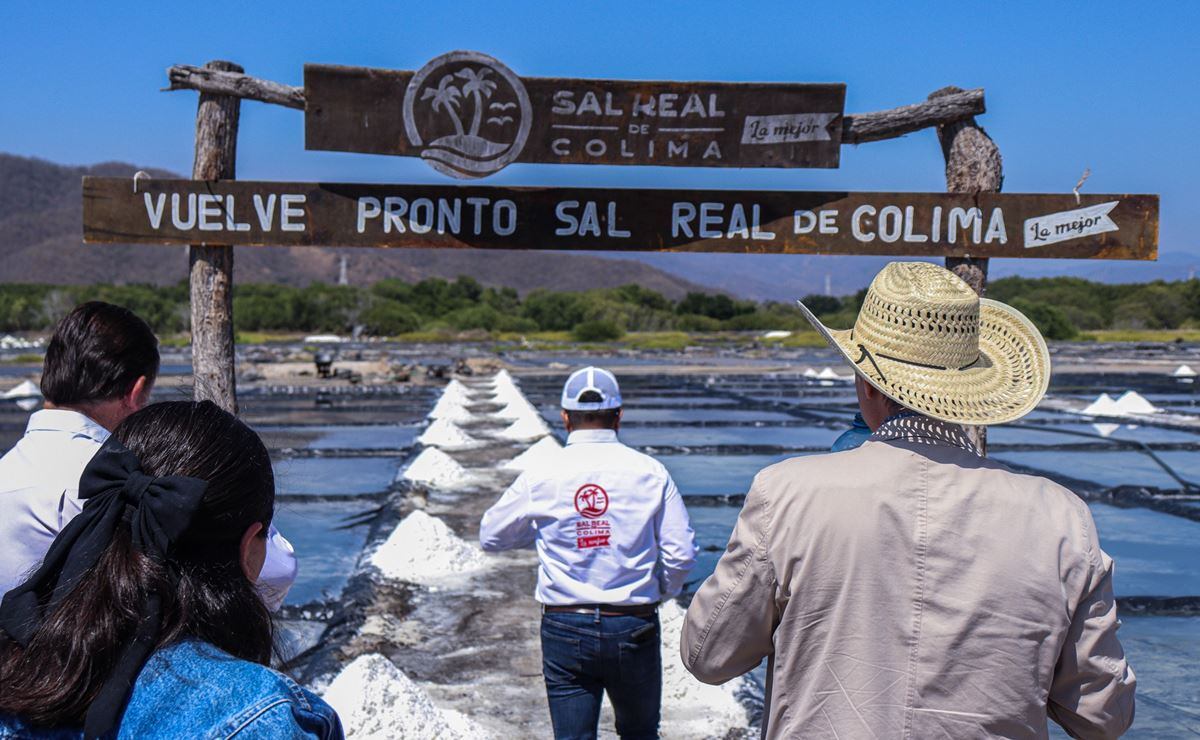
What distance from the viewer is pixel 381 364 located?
25.9 meters

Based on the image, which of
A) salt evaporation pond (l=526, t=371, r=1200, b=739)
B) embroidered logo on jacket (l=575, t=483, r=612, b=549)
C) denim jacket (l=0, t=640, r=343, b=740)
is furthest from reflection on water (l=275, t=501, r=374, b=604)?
denim jacket (l=0, t=640, r=343, b=740)

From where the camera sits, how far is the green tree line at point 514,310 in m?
55.3

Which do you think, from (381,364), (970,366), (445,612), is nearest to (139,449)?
(970,366)

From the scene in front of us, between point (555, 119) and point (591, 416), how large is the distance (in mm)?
1401

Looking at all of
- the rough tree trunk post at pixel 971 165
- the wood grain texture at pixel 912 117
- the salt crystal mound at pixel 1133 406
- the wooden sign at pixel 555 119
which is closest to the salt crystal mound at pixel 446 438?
the wooden sign at pixel 555 119

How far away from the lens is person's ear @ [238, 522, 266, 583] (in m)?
1.48

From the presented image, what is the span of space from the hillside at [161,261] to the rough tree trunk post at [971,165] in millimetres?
98753

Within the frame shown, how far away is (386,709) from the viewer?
152 inches

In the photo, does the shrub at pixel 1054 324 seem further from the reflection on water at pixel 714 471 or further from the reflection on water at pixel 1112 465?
the reflection on water at pixel 714 471

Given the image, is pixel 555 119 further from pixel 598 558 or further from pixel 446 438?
pixel 446 438

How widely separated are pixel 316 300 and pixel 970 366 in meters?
61.1

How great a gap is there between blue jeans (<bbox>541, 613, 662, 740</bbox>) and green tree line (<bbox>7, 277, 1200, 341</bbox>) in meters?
46.4

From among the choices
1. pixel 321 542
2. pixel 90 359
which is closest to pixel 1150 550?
pixel 321 542

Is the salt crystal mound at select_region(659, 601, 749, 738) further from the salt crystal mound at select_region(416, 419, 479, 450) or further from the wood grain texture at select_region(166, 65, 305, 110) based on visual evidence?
the salt crystal mound at select_region(416, 419, 479, 450)
